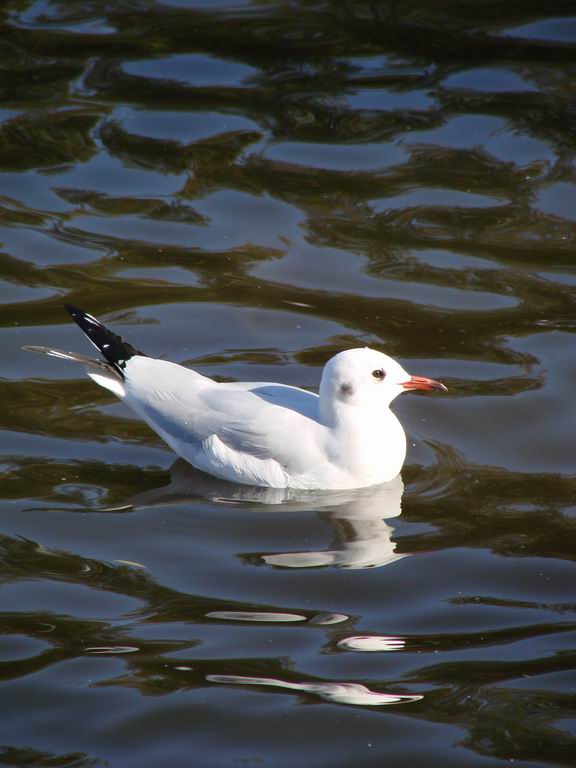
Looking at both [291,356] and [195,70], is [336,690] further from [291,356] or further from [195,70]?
[195,70]

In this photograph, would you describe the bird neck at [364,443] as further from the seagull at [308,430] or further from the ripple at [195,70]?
the ripple at [195,70]

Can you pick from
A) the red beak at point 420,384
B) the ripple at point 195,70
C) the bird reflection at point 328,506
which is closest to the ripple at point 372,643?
the bird reflection at point 328,506

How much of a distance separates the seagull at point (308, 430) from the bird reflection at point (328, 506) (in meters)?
0.05

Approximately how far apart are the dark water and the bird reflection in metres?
0.02

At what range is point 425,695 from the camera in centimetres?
434

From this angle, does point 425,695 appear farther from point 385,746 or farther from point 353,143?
point 353,143

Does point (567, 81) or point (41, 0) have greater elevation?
point (41, 0)

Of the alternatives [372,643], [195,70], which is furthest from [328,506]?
[195,70]

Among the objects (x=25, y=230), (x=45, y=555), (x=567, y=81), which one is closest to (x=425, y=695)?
(x=45, y=555)

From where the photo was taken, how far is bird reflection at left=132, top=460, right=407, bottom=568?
5355 millimetres

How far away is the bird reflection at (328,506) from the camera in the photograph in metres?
5.36

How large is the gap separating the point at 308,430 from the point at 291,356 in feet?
4.40

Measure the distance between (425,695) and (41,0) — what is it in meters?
9.46

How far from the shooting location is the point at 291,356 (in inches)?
287
